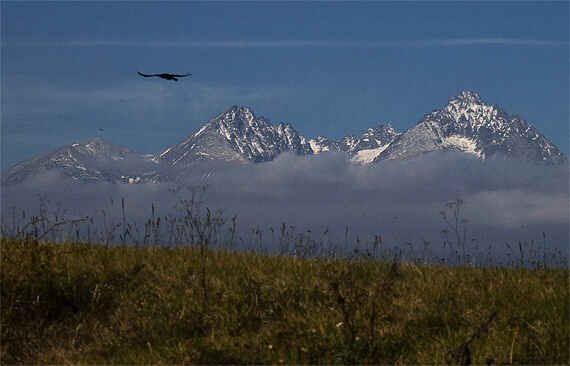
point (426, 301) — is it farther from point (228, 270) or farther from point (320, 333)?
point (228, 270)

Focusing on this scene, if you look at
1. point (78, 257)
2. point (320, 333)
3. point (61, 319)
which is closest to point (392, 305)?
point (320, 333)

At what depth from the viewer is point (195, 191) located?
926 cm

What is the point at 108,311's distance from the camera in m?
7.64

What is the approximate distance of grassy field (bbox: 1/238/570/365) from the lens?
19.8 ft

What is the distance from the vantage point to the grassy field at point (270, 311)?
604 centimetres

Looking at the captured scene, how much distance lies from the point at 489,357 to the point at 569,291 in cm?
252

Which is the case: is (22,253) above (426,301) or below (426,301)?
above

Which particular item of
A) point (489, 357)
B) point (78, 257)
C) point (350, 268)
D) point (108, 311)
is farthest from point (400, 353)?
point (78, 257)

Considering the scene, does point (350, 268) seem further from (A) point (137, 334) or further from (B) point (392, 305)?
(A) point (137, 334)

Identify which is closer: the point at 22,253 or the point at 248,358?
the point at 248,358

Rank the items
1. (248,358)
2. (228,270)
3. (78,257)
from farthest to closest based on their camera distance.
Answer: (78,257) → (228,270) → (248,358)

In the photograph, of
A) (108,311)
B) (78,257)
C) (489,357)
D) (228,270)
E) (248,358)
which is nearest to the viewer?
(489,357)

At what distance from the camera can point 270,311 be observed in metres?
6.75

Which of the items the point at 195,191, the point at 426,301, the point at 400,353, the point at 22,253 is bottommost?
the point at 400,353
